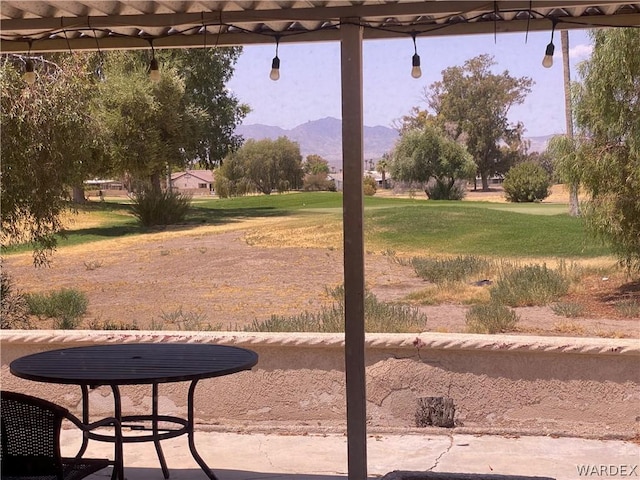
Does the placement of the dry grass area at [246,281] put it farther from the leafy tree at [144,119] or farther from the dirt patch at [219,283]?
the leafy tree at [144,119]

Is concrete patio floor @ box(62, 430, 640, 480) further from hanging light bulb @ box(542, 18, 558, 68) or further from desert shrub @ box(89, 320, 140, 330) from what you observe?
desert shrub @ box(89, 320, 140, 330)

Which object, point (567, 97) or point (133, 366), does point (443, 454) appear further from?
point (567, 97)

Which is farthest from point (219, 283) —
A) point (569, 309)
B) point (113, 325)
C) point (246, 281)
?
point (569, 309)

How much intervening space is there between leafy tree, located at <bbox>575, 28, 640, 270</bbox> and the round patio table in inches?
228

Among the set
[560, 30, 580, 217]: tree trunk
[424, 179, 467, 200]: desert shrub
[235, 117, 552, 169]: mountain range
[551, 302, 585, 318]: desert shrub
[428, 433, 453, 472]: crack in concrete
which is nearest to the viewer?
[428, 433, 453, 472]: crack in concrete

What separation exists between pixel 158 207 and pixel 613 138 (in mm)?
6770

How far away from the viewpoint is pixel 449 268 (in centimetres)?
1139

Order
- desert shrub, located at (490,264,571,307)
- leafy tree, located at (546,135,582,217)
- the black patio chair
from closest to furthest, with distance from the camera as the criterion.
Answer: the black patio chair → leafy tree, located at (546,135,582,217) → desert shrub, located at (490,264,571,307)

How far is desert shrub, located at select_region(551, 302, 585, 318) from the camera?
9719 mm

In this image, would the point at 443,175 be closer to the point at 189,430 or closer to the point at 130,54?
the point at 130,54

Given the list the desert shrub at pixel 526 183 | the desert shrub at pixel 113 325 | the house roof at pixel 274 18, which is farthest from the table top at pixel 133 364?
the desert shrub at pixel 526 183

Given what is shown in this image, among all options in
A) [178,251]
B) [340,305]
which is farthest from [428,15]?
[178,251]

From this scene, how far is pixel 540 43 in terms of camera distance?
56.4 feet
